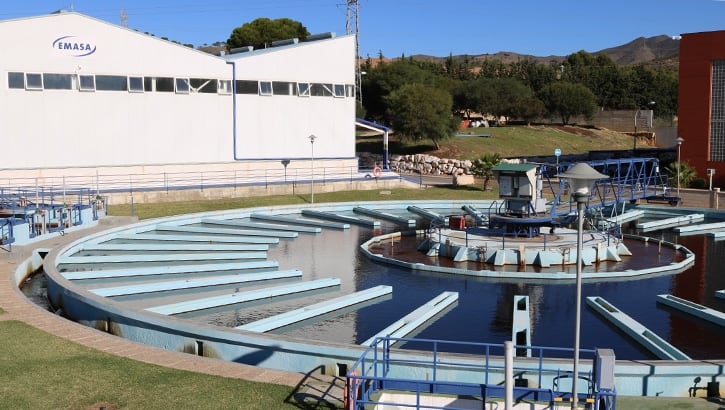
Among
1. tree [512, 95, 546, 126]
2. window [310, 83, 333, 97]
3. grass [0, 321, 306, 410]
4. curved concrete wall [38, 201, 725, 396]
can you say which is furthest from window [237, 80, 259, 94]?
tree [512, 95, 546, 126]

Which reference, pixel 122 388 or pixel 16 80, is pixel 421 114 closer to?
pixel 16 80

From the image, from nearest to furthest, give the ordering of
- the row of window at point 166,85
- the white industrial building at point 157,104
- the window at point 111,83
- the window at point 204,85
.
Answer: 1. the white industrial building at point 157,104
2. the row of window at point 166,85
3. the window at point 111,83
4. the window at point 204,85

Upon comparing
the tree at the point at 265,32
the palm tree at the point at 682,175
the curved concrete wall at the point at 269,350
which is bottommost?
the curved concrete wall at the point at 269,350

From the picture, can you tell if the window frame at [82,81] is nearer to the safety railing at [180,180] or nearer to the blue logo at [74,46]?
the blue logo at [74,46]

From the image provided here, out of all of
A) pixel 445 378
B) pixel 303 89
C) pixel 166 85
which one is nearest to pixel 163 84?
pixel 166 85

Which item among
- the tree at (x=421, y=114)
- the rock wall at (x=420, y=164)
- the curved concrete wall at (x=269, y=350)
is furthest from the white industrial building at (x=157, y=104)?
the curved concrete wall at (x=269, y=350)

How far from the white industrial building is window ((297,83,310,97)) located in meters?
0.07

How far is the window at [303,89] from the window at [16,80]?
15.7m

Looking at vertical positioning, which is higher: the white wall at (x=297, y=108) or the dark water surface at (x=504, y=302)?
the white wall at (x=297, y=108)

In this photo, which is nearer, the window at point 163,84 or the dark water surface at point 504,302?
the dark water surface at point 504,302

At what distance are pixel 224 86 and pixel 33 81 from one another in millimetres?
10239

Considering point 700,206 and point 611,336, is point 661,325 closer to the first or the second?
point 611,336

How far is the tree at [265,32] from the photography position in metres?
95.9

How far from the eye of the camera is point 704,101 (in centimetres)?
5053
